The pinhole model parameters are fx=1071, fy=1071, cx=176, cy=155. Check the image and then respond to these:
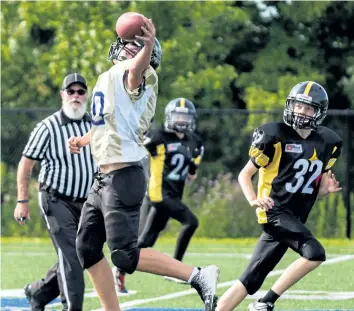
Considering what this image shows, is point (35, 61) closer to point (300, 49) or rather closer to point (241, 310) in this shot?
point (300, 49)

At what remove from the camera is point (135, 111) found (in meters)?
6.25

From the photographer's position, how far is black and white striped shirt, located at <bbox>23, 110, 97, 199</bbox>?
303 inches

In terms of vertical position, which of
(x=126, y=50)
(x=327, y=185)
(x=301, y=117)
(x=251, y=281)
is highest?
(x=126, y=50)

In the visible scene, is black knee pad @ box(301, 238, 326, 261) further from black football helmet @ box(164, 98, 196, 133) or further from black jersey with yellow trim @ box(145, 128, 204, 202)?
black football helmet @ box(164, 98, 196, 133)

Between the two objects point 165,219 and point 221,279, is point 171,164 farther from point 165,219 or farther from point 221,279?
point 221,279

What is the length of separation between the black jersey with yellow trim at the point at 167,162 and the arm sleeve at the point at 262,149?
434cm

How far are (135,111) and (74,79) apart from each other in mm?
1722

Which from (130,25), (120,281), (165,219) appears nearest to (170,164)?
(165,219)

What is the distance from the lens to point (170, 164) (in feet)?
37.7

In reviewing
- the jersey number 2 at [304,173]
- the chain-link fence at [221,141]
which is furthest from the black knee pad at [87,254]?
the chain-link fence at [221,141]

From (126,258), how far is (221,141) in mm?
12434

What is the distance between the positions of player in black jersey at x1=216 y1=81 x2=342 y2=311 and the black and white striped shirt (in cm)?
129

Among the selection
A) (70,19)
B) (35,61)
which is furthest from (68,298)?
(35,61)

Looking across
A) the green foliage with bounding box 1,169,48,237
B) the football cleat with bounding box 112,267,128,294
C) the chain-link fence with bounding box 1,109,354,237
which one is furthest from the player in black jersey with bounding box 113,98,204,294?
the green foliage with bounding box 1,169,48,237
